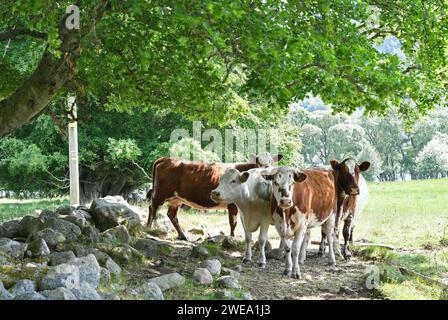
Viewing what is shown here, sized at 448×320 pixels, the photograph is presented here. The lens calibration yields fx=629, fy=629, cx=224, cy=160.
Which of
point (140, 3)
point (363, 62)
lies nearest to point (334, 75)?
point (363, 62)

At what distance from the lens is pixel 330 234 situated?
11625mm

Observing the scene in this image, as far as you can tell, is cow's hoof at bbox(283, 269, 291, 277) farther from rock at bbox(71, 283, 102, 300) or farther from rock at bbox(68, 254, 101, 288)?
rock at bbox(71, 283, 102, 300)

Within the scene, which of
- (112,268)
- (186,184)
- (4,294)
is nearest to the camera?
(4,294)

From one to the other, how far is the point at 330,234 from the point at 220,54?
4291 millimetres

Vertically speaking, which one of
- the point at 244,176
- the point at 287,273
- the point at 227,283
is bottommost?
the point at 287,273

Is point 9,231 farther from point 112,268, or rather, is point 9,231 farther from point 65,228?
point 112,268

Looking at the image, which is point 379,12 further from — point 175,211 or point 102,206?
point 102,206

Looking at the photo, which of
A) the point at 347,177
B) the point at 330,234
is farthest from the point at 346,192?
the point at 330,234

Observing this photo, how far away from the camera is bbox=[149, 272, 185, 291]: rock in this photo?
27.0 ft

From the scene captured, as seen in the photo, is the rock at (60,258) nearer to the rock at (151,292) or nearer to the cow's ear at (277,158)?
the rock at (151,292)

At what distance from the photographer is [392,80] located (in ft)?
28.3

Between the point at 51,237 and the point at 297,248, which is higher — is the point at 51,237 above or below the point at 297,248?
above

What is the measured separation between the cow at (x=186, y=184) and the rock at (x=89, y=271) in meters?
5.93

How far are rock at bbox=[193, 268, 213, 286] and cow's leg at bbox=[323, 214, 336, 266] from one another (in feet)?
10.9
